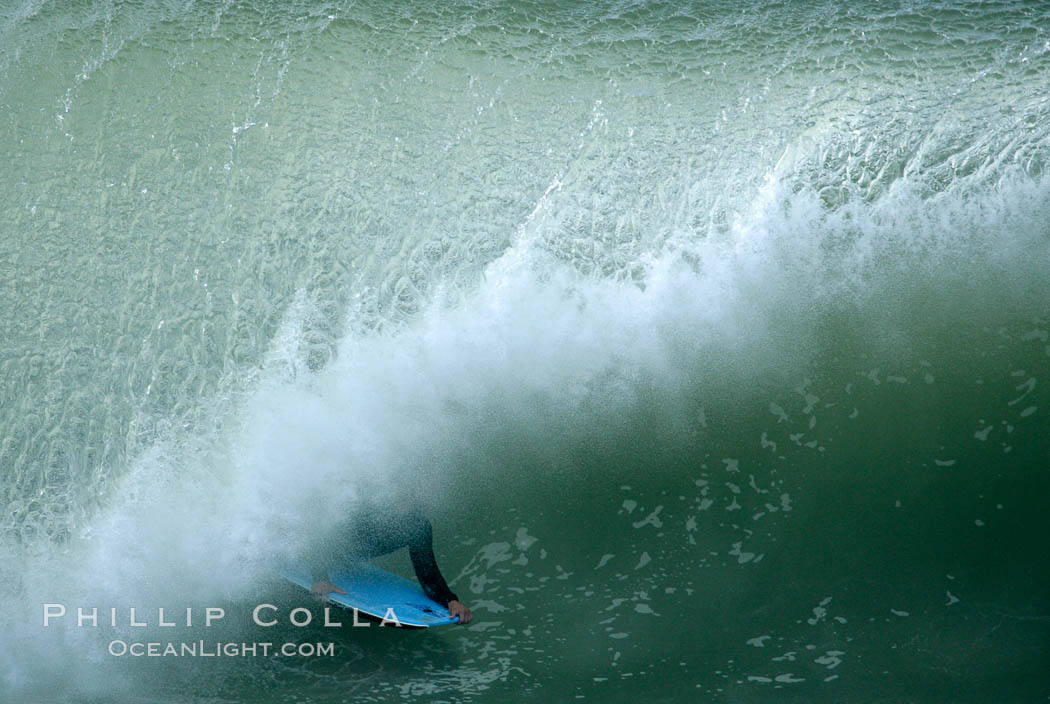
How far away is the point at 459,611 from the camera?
3.16m

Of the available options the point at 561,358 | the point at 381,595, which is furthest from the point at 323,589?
the point at 561,358

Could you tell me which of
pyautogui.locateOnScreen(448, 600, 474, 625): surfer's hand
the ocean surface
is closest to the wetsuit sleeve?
pyautogui.locateOnScreen(448, 600, 474, 625): surfer's hand

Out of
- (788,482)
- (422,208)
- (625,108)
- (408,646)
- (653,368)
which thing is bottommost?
(408,646)

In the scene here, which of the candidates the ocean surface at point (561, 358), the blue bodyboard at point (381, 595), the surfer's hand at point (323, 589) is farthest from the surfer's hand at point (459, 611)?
the surfer's hand at point (323, 589)

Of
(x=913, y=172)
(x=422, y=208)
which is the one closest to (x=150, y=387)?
(x=422, y=208)

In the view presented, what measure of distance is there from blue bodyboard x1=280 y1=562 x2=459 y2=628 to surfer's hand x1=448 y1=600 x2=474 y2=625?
15 millimetres

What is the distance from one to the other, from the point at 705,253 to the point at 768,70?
740 millimetres

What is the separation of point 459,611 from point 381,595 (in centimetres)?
25

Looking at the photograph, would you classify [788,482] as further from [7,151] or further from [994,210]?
[7,151]

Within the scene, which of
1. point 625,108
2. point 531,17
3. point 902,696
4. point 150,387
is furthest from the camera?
point 531,17

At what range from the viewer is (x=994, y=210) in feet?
11.9

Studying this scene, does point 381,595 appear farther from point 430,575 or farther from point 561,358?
point 561,358

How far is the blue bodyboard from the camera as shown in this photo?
3137 millimetres

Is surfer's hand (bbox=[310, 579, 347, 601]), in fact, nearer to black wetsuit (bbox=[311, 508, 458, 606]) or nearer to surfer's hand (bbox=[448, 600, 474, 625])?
black wetsuit (bbox=[311, 508, 458, 606])
